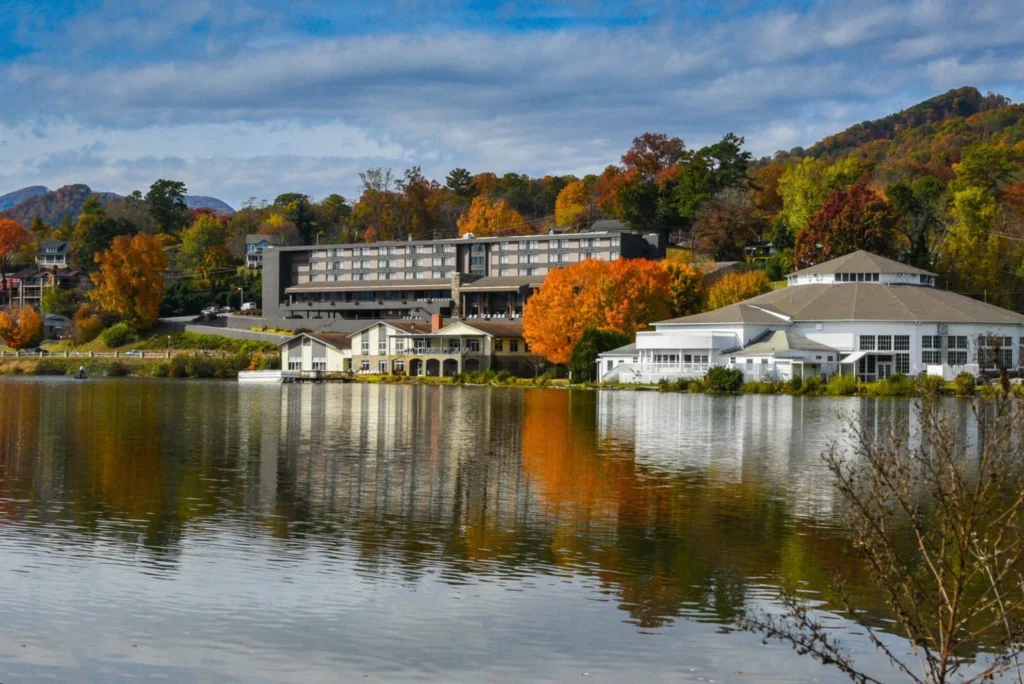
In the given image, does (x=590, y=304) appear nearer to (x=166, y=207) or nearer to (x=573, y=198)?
(x=573, y=198)

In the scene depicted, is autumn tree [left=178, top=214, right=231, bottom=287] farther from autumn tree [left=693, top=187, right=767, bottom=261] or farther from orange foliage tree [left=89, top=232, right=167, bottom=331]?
autumn tree [left=693, top=187, right=767, bottom=261]

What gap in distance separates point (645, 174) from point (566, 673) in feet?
431

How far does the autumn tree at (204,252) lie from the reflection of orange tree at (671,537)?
376 ft

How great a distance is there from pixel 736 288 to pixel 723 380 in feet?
77.5

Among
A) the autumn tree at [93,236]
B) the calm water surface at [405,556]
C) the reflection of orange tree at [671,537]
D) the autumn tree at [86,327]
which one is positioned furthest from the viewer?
the autumn tree at [93,236]

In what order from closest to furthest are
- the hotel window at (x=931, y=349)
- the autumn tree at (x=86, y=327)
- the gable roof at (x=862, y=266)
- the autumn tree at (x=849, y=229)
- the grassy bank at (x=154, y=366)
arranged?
the hotel window at (x=931, y=349), the gable roof at (x=862, y=266), the autumn tree at (x=849, y=229), the grassy bank at (x=154, y=366), the autumn tree at (x=86, y=327)

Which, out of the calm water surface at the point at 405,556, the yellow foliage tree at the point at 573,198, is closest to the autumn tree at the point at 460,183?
the yellow foliage tree at the point at 573,198

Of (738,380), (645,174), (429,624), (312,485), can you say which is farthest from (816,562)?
(645,174)

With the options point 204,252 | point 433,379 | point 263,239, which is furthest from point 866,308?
point 263,239

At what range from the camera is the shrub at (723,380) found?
6900 centimetres

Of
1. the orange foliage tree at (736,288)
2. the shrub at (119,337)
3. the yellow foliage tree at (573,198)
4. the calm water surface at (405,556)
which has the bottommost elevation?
the calm water surface at (405,556)

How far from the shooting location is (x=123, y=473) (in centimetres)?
2542

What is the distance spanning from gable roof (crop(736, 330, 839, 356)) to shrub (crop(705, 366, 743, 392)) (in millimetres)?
4117

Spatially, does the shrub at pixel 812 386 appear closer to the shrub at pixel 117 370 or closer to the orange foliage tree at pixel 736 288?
the orange foliage tree at pixel 736 288
